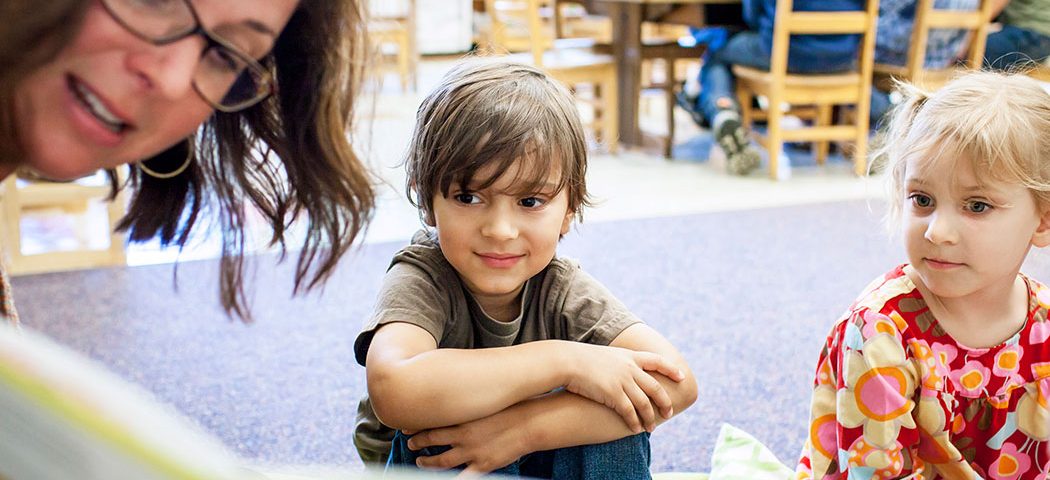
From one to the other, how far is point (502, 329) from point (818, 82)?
278cm

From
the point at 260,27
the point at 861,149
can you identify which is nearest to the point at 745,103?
the point at 861,149

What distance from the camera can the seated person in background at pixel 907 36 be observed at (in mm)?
3766

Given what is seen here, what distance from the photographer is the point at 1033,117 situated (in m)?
1.18

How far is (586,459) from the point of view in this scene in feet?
3.76

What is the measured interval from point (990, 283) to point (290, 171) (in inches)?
33.1

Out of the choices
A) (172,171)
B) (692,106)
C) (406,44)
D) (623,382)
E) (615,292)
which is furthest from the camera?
(406,44)

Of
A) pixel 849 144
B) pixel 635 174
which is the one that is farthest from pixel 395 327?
pixel 849 144

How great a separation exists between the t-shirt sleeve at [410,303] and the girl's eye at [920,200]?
0.57 meters

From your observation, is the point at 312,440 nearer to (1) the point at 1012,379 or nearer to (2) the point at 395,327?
(2) the point at 395,327

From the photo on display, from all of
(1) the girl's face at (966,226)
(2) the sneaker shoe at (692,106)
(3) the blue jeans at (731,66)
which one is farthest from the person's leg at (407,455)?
(2) the sneaker shoe at (692,106)

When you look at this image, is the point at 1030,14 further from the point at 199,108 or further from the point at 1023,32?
the point at 199,108

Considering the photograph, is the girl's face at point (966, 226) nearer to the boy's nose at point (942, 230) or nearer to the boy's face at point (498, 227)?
the boy's nose at point (942, 230)

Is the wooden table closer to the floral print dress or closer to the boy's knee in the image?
the floral print dress

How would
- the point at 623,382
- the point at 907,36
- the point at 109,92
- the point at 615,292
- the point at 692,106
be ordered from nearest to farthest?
the point at 109,92, the point at 623,382, the point at 615,292, the point at 907,36, the point at 692,106
